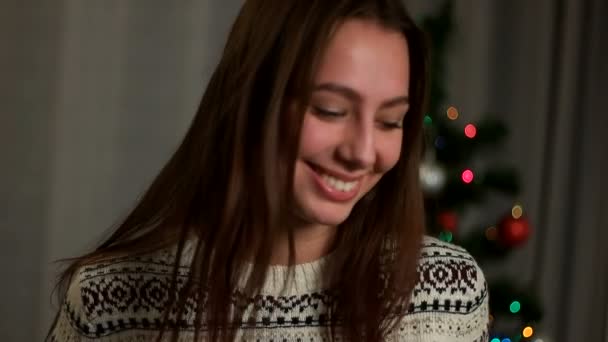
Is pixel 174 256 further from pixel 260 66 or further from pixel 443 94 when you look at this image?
pixel 443 94

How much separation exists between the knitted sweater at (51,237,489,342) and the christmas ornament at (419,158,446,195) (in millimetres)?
607

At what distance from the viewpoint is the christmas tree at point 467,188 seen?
5.96 feet

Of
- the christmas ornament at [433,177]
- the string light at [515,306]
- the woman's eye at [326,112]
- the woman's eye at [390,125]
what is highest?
the woman's eye at [326,112]

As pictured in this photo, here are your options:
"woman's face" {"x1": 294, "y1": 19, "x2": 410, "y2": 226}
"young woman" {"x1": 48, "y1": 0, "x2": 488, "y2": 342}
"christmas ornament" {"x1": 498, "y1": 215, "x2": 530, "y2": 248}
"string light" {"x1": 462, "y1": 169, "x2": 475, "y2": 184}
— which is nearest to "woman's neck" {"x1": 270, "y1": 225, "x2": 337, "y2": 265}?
"young woman" {"x1": 48, "y1": 0, "x2": 488, "y2": 342}

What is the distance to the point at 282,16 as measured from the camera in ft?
3.25

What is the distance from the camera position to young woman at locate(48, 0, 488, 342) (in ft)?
3.19

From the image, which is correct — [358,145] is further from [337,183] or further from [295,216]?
[295,216]

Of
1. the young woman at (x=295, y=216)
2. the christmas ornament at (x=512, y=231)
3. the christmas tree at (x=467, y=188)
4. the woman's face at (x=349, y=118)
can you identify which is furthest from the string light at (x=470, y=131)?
the woman's face at (x=349, y=118)

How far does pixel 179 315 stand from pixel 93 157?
1005 millimetres

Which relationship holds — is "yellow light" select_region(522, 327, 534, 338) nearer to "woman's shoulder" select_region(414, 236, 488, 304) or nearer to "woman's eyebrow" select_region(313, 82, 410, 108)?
"woman's shoulder" select_region(414, 236, 488, 304)

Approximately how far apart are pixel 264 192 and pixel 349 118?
154mm

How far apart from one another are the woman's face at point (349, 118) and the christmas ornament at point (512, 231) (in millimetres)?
1002

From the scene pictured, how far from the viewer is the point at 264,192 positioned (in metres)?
1.01

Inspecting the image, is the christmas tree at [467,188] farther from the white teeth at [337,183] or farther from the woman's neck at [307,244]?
the white teeth at [337,183]
